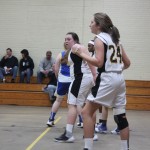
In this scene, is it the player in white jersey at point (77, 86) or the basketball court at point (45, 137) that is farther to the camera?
the player in white jersey at point (77, 86)

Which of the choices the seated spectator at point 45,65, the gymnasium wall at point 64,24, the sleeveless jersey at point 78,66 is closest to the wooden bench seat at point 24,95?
the seated spectator at point 45,65

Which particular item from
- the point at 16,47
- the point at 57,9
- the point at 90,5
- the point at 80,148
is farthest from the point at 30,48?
the point at 80,148

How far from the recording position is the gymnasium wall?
1302 cm

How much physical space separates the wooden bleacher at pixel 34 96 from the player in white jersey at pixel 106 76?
7.51 m

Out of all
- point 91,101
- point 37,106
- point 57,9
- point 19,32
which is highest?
point 57,9

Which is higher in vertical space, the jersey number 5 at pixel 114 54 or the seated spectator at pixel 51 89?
the jersey number 5 at pixel 114 54

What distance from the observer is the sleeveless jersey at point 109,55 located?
12.9 feet

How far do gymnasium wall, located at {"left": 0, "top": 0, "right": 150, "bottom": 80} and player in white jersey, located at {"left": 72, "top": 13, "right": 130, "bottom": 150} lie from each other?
29.8 ft

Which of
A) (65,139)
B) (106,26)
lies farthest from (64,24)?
(106,26)

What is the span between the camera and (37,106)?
11633 mm

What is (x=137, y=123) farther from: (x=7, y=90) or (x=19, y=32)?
(x=19, y=32)

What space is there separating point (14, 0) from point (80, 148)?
9634mm

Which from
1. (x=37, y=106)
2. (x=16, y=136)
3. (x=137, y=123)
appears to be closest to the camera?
(x=16, y=136)

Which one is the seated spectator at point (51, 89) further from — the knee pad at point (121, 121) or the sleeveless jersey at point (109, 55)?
the sleeveless jersey at point (109, 55)
